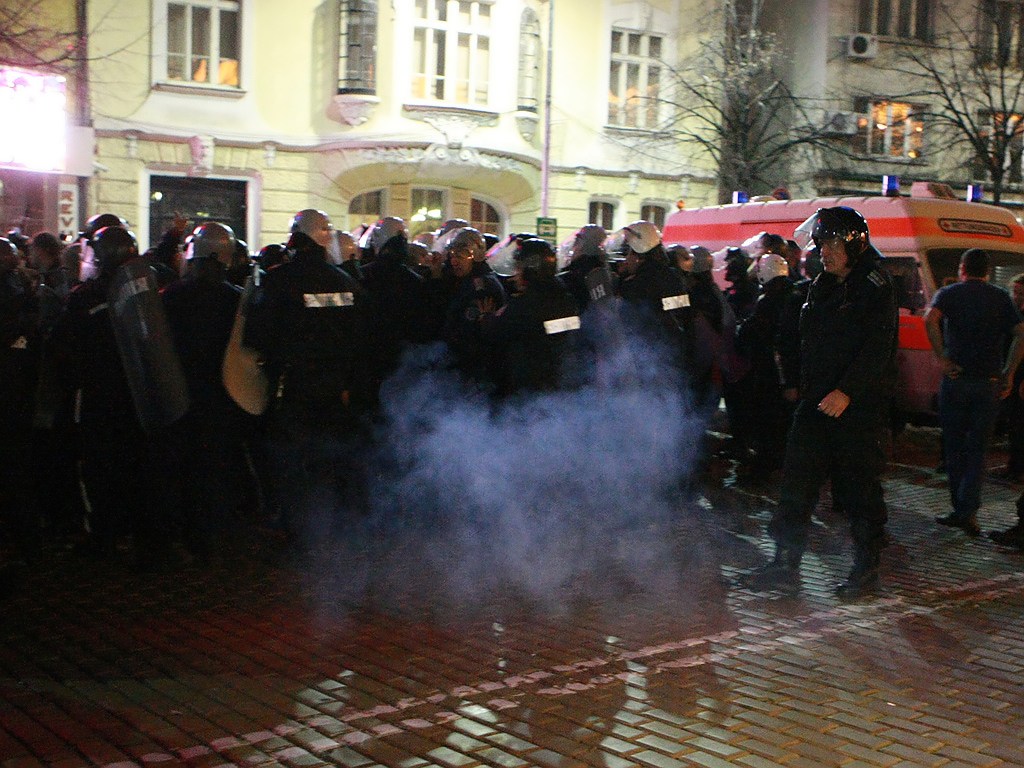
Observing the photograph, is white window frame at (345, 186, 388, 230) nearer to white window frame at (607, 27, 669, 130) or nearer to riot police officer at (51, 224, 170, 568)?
white window frame at (607, 27, 669, 130)

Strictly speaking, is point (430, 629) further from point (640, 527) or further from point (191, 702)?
point (640, 527)

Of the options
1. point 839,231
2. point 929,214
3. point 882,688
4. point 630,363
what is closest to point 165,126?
point 929,214

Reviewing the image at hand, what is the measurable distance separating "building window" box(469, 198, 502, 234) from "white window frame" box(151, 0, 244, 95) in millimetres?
5415

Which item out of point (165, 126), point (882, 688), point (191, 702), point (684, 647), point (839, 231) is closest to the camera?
point (191, 702)

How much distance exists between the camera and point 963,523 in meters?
8.38

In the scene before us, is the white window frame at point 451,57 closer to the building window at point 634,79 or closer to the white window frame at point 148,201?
the building window at point 634,79

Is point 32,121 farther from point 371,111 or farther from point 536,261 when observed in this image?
point 536,261

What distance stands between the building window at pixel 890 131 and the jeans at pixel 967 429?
2120 centimetres

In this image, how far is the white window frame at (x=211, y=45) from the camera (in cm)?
2138

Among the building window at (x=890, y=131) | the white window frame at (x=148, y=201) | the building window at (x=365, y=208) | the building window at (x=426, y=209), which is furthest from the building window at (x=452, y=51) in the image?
the building window at (x=890, y=131)

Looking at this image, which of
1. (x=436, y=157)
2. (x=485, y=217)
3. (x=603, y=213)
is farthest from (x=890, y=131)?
(x=436, y=157)

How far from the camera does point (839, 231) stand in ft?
20.7

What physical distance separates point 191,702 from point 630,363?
4.06 metres

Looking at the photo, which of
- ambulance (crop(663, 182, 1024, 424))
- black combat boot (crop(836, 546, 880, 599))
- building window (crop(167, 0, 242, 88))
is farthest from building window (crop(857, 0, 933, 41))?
black combat boot (crop(836, 546, 880, 599))
